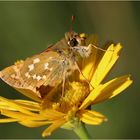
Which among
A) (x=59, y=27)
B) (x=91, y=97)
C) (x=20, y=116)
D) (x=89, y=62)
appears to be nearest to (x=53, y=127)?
(x=20, y=116)

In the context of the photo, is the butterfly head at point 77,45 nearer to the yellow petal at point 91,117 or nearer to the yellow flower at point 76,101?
the yellow flower at point 76,101

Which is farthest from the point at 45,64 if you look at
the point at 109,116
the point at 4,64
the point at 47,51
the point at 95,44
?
the point at 4,64

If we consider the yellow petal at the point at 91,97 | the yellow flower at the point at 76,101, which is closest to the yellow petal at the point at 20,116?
the yellow flower at the point at 76,101

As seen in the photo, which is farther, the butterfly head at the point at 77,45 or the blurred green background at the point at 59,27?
the blurred green background at the point at 59,27

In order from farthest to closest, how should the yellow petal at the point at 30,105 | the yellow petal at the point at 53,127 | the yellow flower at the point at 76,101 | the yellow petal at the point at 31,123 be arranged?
the yellow petal at the point at 30,105, the yellow flower at the point at 76,101, the yellow petal at the point at 31,123, the yellow petal at the point at 53,127

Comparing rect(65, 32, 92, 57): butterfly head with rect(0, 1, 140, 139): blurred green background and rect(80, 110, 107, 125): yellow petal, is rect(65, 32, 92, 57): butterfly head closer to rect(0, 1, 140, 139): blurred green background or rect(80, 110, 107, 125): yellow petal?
rect(80, 110, 107, 125): yellow petal

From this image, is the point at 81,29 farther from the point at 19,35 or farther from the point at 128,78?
the point at 128,78
